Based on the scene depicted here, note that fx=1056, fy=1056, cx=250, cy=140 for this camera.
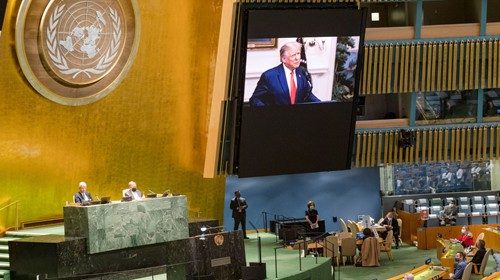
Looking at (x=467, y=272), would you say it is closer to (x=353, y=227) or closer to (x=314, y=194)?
(x=353, y=227)

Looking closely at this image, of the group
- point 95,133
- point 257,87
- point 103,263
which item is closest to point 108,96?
point 95,133

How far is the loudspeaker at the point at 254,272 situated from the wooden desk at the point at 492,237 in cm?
808

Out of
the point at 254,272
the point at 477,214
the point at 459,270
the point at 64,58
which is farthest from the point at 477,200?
the point at 64,58

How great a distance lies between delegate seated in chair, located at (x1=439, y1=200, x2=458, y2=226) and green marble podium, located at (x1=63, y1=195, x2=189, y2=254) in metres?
9.41

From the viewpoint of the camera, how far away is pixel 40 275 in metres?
16.4

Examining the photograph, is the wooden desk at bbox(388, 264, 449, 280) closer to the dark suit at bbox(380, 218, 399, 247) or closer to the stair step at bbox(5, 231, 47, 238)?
the dark suit at bbox(380, 218, 399, 247)

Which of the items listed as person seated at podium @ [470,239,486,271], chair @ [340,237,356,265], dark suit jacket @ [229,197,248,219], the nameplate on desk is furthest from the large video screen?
the nameplate on desk

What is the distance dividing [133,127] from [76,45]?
2151mm

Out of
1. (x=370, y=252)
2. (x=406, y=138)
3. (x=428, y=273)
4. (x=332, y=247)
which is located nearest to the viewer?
(x=428, y=273)

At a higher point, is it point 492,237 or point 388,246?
point 492,237

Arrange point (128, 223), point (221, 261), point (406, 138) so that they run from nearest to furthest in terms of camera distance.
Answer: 1. point (128, 223)
2. point (221, 261)
3. point (406, 138)

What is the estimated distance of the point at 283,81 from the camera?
822 inches

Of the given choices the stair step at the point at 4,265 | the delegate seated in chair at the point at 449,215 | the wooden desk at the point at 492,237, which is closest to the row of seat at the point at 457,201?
the delegate seated in chair at the point at 449,215

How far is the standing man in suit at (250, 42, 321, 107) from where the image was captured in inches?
817
